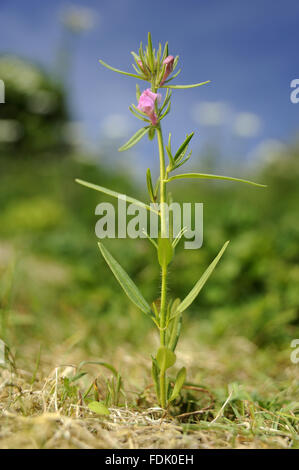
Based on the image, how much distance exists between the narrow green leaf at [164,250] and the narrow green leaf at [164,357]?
21cm

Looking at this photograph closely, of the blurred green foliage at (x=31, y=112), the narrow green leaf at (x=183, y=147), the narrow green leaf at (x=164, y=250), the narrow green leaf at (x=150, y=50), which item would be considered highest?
the blurred green foliage at (x=31, y=112)

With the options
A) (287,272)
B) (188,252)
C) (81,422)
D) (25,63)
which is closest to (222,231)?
(188,252)

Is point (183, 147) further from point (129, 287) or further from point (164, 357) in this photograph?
point (164, 357)

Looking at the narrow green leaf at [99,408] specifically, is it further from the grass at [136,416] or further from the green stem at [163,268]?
the green stem at [163,268]

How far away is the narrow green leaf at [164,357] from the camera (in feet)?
3.27

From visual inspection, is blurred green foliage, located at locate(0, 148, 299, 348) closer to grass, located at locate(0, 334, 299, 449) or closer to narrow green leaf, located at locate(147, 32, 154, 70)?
grass, located at locate(0, 334, 299, 449)

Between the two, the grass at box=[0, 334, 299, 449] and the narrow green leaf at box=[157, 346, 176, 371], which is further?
the narrow green leaf at box=[157, 346, 176, 371]

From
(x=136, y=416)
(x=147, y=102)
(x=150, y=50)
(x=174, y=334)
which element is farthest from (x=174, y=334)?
(x=150, y=50)

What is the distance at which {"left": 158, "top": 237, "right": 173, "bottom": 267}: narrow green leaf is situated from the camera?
3.20 feet

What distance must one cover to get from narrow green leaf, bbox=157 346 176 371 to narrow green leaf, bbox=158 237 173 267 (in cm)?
21

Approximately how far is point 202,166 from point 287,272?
543 cm

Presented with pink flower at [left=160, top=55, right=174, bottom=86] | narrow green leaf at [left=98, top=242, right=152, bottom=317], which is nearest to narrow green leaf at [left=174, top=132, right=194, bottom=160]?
pink flower at [left=160, top=55, right=174, bottom=86]

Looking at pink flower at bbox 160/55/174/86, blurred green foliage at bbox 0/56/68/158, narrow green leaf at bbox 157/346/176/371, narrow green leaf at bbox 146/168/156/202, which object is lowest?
narrow green leaf at bbox 157/346/176/371

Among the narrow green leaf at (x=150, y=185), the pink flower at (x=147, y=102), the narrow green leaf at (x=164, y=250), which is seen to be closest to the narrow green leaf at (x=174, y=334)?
the narrow green leaf at (x=164, y=250)
